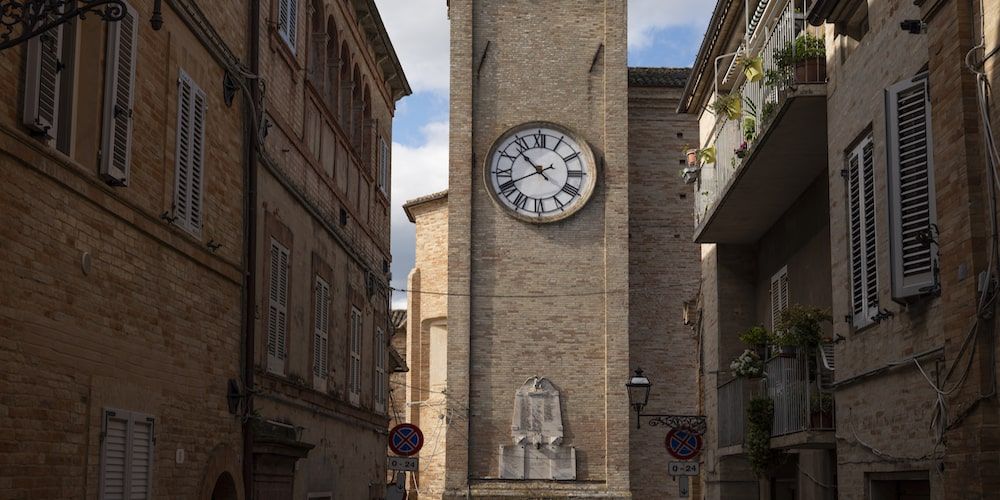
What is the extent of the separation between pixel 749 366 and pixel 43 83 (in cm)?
1111

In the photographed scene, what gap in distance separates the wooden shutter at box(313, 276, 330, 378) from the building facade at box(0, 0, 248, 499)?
14.9 ft

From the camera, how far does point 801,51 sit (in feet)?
48.8

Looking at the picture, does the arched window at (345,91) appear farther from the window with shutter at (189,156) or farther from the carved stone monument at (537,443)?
the carved stone monument at (537,443)

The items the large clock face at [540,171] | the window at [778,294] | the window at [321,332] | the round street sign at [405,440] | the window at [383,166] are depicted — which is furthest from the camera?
the large clock face at [540,171]

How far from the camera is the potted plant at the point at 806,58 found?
48.7ft

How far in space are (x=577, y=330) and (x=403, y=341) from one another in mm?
13313

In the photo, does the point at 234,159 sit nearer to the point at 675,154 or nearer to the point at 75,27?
the point at 75,27

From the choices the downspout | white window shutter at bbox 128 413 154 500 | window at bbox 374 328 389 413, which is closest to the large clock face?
window at bbox 374 328 389 413

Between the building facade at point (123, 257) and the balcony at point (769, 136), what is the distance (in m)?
5.74

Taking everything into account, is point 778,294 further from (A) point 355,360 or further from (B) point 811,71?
(A) point 355,360

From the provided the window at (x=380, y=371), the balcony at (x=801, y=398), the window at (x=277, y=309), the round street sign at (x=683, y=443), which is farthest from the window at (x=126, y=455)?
the window at (x=380, y=371)

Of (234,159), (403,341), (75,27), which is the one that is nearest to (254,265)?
(234,159)

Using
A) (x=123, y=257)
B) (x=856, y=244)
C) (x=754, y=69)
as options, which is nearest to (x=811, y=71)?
(x=754, y=69)

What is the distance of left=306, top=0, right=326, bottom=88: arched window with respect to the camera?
770 inches
